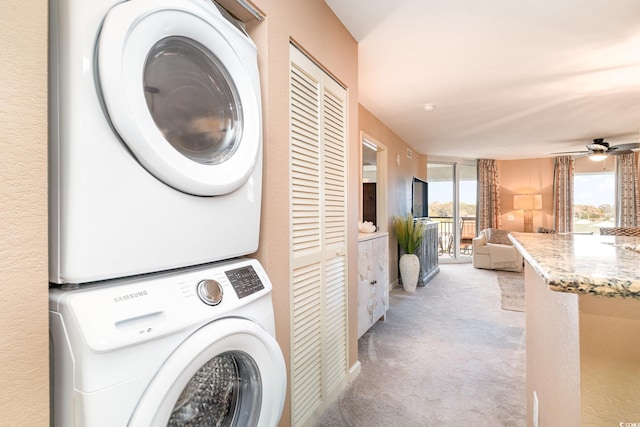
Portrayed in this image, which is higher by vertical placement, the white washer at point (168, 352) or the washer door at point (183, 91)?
the washer door at point (183, 91)

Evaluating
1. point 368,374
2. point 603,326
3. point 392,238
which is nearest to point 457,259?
point 392,238

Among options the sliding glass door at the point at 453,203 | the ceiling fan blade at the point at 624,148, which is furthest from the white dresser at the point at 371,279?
the sliding glass door at the point at 453,203

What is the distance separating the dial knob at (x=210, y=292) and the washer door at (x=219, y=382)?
0.06 m

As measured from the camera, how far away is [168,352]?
30.8 inches

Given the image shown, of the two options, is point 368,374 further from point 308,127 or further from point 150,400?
point 150,400

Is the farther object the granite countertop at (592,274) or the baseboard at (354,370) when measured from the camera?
the baseboard at (354,370)

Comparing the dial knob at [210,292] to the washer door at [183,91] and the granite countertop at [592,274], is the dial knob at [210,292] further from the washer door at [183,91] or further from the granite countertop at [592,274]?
the granite countertop at [592,274]

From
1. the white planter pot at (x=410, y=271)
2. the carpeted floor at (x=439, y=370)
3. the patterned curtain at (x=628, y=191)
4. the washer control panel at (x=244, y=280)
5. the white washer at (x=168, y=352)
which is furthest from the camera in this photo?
the patterned curtain at (x=628, y=191)

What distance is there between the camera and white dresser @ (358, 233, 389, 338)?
9.32ft

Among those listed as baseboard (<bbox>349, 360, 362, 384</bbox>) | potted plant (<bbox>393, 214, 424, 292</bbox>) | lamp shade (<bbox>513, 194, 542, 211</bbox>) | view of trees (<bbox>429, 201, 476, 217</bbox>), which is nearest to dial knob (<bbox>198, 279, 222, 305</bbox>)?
baseboard (<bbox>349, 360, 362, 384</bbox>)

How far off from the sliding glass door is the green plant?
118 inches

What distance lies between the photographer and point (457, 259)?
24.5 ft

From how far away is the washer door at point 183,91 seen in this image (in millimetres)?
741

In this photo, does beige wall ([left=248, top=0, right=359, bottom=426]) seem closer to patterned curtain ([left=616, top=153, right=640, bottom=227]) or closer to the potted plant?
the potted plant
